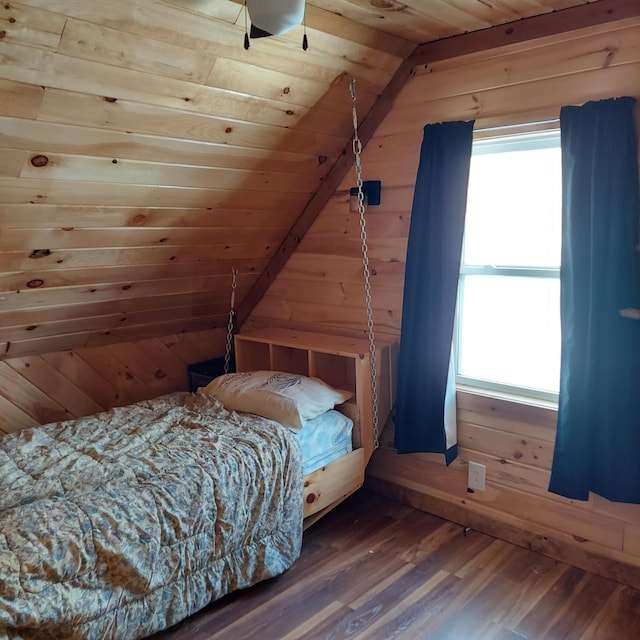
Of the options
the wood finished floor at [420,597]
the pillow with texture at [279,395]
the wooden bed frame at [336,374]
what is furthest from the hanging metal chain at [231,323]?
the wood finished floor at [420,597]

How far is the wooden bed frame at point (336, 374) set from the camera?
2.68 m

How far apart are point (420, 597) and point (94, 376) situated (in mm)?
2009

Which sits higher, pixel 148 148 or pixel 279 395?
pixel 148 148

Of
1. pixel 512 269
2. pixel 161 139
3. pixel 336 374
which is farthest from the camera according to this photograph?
pixel 336 374

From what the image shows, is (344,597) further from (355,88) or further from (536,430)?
(355,88)

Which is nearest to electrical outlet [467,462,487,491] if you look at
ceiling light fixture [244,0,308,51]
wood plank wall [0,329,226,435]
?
wood plank wall [0,329,226,435]

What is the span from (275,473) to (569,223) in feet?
4.93

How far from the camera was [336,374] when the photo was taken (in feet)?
10.4

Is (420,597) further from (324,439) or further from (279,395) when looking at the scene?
(279,395)

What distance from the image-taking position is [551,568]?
2475mm

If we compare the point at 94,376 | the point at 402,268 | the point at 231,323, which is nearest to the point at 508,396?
the point at 402,268

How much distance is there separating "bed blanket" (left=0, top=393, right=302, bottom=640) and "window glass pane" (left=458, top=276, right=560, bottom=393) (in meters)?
0.99

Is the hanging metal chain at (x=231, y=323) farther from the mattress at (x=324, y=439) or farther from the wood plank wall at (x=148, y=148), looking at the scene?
the mattress at (x=324, y=439)

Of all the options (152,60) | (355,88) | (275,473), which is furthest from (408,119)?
(275,473)
